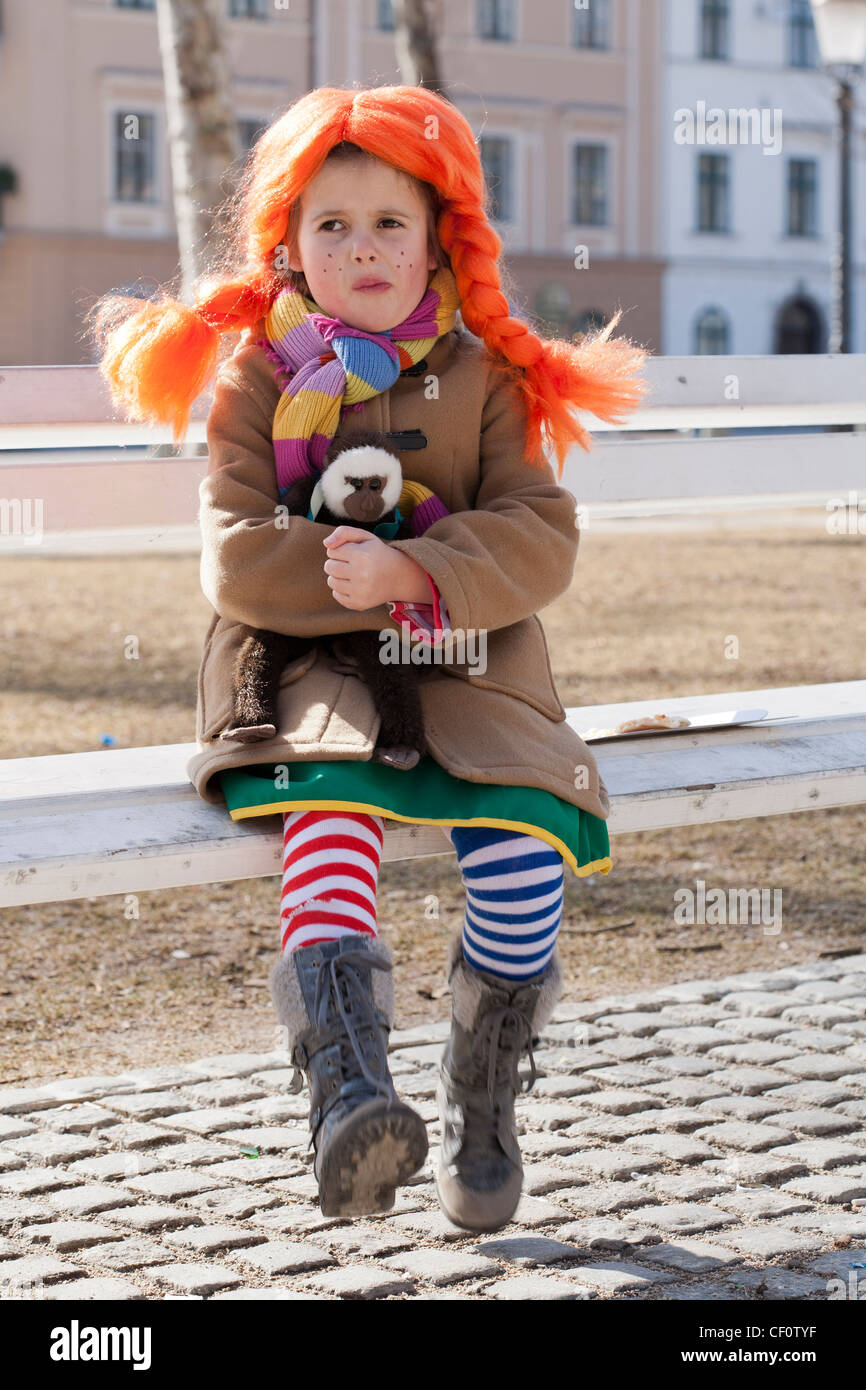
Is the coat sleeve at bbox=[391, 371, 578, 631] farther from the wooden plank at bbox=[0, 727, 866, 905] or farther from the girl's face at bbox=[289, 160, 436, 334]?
the wooden plank at bbox=[0, 727, 866, 905]

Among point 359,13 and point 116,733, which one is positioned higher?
point 359,13

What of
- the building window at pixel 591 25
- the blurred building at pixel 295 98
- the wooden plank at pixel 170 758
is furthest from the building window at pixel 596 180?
the wooden plank at pixel 170 758

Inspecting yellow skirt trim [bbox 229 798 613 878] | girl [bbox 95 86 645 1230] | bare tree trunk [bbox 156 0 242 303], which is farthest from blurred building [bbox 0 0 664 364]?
yellow skirt trim [bbox 229 798 613 878]

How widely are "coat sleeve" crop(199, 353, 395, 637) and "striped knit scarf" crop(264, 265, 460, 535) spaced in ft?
0.19

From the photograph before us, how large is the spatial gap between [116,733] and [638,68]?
1287 inches

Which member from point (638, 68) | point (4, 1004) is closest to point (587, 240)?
point (638, 68)

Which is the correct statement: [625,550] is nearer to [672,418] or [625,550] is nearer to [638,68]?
[672,418]

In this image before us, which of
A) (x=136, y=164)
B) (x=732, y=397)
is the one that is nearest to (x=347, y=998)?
(x=732, y=397)

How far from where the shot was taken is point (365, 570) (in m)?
2.51

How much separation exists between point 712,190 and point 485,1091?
119 ft

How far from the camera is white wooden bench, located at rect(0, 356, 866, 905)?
249 centimetres

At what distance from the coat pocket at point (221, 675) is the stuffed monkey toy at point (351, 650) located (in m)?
0.01

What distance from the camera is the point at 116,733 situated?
6305 mm
